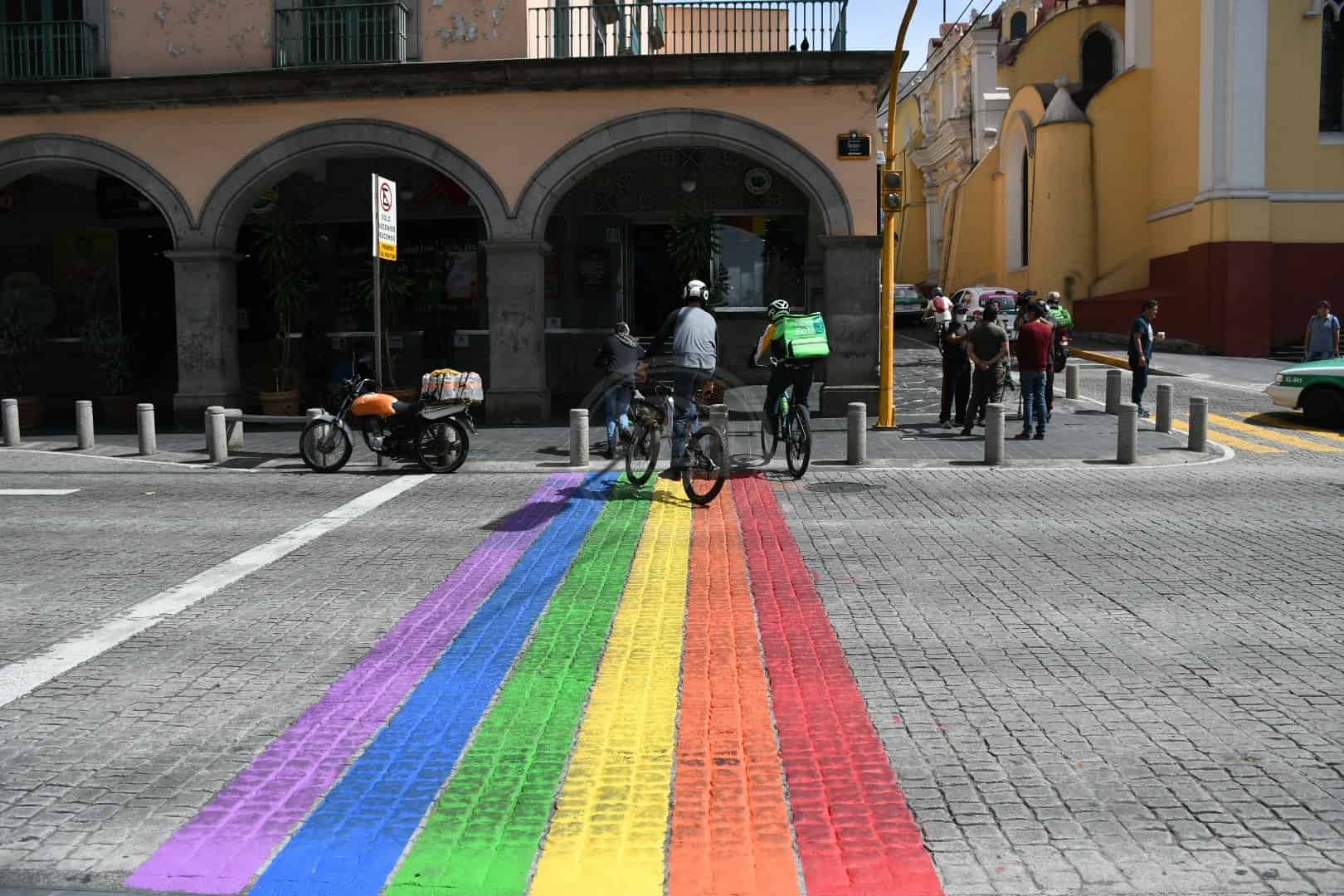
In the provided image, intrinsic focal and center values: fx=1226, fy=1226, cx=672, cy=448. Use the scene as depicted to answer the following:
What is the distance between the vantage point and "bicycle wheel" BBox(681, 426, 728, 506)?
1106cm

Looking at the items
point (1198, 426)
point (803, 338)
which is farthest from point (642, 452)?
point (1198, 426)

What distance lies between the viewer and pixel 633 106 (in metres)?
18.4


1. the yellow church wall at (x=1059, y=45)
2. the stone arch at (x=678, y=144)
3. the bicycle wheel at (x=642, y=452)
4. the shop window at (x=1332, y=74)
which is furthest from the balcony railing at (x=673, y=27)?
the yellow church wall at (x=1059, y=45)

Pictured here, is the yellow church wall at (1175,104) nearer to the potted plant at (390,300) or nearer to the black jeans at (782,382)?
the potted plant at (390,300)

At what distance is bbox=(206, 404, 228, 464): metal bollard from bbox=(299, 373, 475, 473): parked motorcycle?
1680 mm

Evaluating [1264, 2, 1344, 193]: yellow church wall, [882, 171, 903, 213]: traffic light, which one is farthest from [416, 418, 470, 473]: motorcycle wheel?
[1264, 2, 1344, 193]: yellow church wall

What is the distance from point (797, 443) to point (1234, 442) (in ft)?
23.3

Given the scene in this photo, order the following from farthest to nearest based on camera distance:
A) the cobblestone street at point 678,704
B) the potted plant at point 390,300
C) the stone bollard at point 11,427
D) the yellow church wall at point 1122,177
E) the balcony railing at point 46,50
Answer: the yellow church wall at point 1122,177 < the potted plant at point 390,300 < the balcony railing at point 46,50 < the stone bollard at point 11,427 < the cobblestone street at point 678,704

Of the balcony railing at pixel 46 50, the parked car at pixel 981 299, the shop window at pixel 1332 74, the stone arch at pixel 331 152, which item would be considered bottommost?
the parked car at pixel 981 299

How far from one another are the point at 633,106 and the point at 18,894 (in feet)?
52.6

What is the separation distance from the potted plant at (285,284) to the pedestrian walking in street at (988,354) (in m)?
10.8

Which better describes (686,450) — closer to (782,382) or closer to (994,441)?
(782,382)

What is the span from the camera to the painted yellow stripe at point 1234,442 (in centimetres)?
1571

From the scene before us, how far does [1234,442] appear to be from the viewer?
16609 millimetres
